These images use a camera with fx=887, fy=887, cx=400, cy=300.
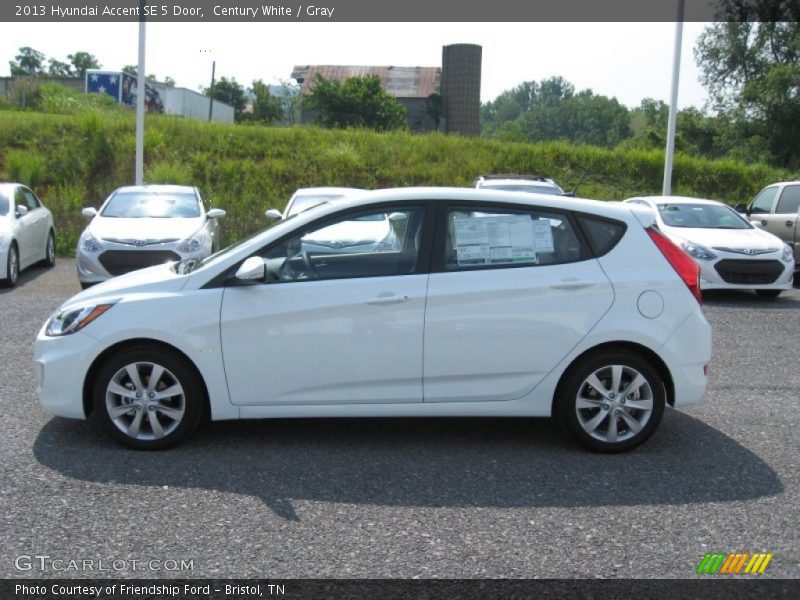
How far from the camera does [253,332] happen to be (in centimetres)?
537

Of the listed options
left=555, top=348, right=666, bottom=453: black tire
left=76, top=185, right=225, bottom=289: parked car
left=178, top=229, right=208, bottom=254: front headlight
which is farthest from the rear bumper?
left=178, top=229, right=208, bottom=254: front headlight

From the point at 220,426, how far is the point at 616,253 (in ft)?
9.43

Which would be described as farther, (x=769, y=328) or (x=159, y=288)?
(x=769, y=328)

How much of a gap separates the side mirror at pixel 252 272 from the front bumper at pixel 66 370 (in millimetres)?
966

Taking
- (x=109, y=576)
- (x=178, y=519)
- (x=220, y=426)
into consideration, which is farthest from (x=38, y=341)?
(x=109, y=576)

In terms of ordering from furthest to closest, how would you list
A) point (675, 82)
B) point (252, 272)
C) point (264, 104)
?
1. point (264, 104)
2. point (675, 82)
3. point (252, 272)

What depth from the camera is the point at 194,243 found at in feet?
40.8

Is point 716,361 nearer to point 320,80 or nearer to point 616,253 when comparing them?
point 616,253

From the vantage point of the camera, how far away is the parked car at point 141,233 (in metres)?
12.1

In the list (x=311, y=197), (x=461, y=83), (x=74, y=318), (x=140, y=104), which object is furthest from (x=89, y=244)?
(x=461, y=83)

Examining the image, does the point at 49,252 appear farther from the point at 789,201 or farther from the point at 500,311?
the point at 789,201

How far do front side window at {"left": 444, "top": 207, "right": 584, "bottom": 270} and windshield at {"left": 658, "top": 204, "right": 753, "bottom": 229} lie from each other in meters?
8.31

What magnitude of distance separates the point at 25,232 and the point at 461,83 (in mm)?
54213

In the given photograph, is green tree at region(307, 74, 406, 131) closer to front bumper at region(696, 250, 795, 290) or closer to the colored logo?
front bumper at region(696, 250, 795, 290)
